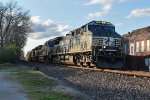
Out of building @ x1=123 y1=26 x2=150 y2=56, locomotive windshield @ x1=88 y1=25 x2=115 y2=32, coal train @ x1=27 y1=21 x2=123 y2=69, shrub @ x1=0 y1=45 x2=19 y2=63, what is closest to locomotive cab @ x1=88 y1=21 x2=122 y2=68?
coal train @ x1=27 y1=21 x2=123 y2=69

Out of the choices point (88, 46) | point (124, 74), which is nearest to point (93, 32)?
point (88, 46)

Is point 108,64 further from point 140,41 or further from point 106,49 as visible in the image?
point 140,41

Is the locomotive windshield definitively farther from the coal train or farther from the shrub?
the shrub

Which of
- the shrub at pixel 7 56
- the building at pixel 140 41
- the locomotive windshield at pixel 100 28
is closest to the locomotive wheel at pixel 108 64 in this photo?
the locomotive windshield at pixel 100 28

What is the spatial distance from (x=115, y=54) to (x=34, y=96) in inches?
731

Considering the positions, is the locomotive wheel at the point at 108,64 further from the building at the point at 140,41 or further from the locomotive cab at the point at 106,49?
the building at the point at 140,41

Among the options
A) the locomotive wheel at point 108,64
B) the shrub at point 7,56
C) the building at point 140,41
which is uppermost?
the building at point 140,41

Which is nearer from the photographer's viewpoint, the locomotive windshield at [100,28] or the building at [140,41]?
the locomotive windshield at [100,28]

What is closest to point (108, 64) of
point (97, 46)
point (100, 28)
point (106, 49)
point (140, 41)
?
point (106, 49)

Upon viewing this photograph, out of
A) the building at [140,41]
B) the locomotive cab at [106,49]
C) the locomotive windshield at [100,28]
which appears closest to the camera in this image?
the locomotive cab at [106,49]

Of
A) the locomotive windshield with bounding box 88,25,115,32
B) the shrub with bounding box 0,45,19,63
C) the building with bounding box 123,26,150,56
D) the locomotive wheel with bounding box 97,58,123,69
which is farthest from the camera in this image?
the shrub with bounding box 0,45,19,63

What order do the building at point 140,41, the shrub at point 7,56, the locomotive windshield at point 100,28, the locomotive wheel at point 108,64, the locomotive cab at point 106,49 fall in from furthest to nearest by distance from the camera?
the shrub at point 7,56, the building at point 140,41, the locomotive windshield at point 100,28, the locomotive wheel at point 108,64, the locomotive cab at point 106,49

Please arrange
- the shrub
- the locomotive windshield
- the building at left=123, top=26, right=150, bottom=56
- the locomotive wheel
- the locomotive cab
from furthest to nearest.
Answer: the shrub → the building at left=123, top=26, right=150, bottom=56 → the locomotive windshield → the locomotive wheel → the locomotive cab

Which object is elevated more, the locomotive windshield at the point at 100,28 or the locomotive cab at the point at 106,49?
the locomotive windshield at the point at 100,28
